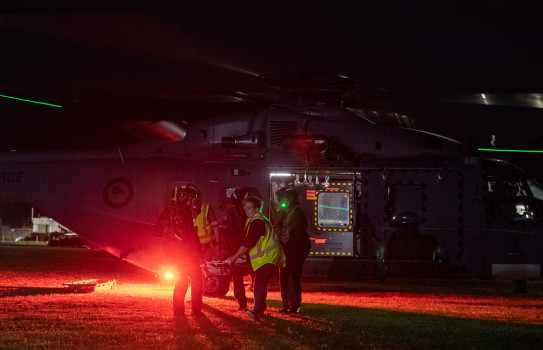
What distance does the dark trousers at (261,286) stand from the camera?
8.55 m

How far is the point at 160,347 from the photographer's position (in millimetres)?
6594

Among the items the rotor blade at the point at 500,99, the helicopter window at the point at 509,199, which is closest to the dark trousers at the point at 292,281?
the rotor blade at the point at 500,99

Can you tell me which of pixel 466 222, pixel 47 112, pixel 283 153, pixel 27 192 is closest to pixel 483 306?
pixel 466 222

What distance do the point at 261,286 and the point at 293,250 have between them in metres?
0.88

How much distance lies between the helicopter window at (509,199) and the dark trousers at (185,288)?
5.94 m

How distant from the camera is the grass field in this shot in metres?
6.97

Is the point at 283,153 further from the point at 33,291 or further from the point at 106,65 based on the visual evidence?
the point at 33,291

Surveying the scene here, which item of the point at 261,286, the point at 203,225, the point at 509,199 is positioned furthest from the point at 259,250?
the point at 509,199

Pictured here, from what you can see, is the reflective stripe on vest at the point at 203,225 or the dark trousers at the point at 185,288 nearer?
the dark trousers at the point at 185,288

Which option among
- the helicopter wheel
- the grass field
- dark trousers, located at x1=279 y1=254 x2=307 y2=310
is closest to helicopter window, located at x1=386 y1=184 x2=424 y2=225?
the grass field

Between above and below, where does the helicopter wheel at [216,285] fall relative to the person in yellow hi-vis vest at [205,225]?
below

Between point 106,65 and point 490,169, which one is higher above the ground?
point 106,65

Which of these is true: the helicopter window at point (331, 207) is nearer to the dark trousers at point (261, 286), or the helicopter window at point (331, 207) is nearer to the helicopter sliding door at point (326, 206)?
the helicopter sliding door at point (326, 206)

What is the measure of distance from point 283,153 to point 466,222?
11.8 feet
